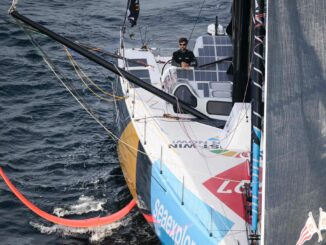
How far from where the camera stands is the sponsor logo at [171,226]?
13305 millimetres

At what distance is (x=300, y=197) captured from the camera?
34.0 ft

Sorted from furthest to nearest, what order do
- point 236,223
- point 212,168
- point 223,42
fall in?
point 223,42, point 212,168, point 236,223

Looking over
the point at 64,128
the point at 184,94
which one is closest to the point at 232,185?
the point at 184,94

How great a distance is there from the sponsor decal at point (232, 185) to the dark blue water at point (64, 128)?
2577mm

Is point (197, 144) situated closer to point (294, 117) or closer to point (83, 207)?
point (83, 207)

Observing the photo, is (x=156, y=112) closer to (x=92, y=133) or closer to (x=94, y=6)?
(x=92, y=133)

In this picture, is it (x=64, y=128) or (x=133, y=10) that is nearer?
(x=133, y=10)

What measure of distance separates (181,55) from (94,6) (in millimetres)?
12941

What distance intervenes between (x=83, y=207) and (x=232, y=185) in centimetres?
450

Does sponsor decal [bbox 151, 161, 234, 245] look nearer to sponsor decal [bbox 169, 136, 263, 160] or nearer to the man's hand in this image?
sponsor decal [bbox 169, 136, 263, 160]

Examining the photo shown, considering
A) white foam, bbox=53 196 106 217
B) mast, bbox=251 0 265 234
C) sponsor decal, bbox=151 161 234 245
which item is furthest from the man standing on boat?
mast, bbox=251 0 265 234

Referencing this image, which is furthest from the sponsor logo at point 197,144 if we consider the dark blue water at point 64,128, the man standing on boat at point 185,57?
the man standing on boat at point 185,57

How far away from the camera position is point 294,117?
33.7 feet

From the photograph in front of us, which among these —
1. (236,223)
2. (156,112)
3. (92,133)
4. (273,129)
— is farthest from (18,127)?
(273,129)
